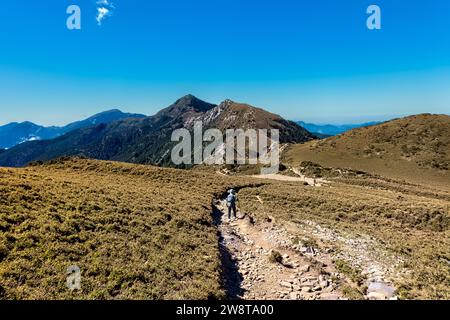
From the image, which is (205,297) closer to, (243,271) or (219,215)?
(243,271)

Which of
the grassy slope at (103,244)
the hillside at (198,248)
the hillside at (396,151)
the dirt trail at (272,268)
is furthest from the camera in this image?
the hillside at (396,151)

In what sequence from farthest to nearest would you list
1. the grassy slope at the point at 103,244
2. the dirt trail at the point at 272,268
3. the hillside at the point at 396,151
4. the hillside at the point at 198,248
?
the hillside at the point at 396,151 → the dirt trail at the point at 272,268 → the hillside at the point at 198,248 → the grassy slope at the point at 103,244

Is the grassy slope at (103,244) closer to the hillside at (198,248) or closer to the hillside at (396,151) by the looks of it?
the hillside at (198,248)

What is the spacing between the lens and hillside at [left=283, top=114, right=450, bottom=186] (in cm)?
8219

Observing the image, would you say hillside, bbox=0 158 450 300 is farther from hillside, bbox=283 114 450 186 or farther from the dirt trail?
hillside, bbox=283 114 450 186

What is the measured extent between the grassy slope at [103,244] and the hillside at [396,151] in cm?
7383

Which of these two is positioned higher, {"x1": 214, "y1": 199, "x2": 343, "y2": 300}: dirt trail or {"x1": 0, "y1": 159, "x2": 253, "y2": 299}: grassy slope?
{"x1": 0, "y1": 159, "x2": 253, "y2": 299}: grassy slope

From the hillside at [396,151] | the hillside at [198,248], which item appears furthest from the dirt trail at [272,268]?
the hillside at [396,151]

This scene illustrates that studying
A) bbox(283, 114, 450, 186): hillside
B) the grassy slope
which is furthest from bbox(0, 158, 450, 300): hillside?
bbox(283, 114, 450, 186): hillside

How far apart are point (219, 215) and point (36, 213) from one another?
15055 millimetres

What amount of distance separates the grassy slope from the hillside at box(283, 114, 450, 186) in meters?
73.8

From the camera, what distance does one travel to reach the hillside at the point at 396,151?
8219 centimetres

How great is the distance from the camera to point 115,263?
14.1 meters
